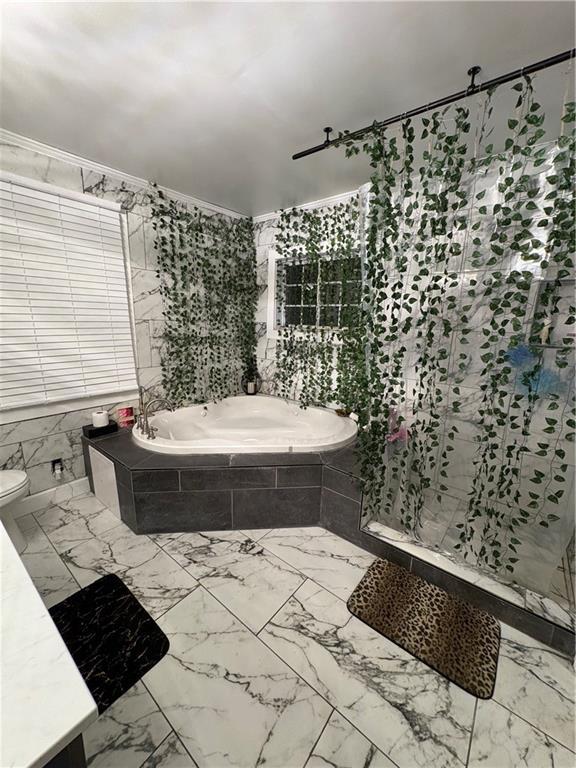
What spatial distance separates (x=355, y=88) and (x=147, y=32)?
3.14ft

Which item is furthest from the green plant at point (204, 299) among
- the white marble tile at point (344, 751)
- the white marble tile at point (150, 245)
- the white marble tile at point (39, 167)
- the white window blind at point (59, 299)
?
the white marble tile at point (344, 751)

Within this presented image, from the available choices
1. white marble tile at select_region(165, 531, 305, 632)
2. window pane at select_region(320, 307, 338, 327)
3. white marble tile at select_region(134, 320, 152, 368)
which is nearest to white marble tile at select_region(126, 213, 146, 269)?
white marble tile at select_region(134, 320, 152, 368)

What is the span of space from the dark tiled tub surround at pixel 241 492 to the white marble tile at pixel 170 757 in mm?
1109

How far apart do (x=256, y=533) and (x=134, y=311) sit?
212 cm

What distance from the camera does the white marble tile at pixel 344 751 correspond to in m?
1.08

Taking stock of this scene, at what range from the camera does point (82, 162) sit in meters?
2.30

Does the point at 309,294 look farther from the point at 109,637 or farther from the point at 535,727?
the point at 535,727

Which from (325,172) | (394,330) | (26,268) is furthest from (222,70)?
(26,268)

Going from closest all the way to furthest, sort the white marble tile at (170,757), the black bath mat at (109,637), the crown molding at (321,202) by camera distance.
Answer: the white marble tile at (170,757) < the black bath mat at (109,637) < the crown molding at (321,202)

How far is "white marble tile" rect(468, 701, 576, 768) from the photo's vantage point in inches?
43.2

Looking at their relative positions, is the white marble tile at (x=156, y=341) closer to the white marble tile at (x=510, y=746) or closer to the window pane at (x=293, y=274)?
the window pane at (x=293, y=274)

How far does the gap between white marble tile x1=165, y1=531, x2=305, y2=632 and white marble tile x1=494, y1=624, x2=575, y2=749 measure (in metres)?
1.00

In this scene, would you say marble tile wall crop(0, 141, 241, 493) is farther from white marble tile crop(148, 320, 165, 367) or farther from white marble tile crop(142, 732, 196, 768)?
white marble tile crop(142, 732, 196, 768)

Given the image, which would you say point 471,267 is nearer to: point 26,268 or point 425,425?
point 425,425
